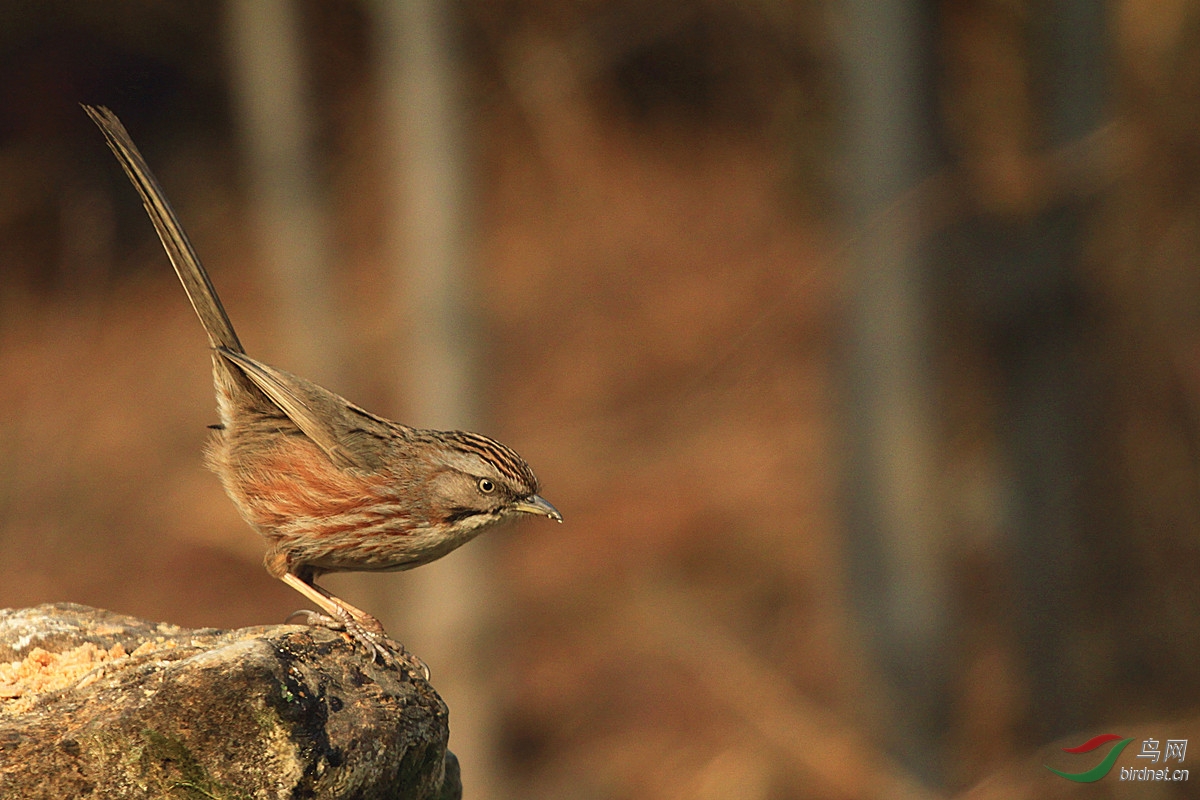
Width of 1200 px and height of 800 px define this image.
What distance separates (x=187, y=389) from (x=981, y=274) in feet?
39.8

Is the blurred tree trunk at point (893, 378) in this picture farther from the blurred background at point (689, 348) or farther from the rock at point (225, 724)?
the rock at point (225, 724)

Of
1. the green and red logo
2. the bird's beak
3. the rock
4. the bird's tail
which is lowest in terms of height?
the green and red logo

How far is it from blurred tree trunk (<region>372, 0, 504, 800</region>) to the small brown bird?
456 centimetres

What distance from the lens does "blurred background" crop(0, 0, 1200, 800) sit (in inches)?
384

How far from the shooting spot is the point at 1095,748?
30.2 ft

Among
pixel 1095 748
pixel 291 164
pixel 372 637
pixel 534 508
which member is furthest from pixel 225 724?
pixel 1095 748

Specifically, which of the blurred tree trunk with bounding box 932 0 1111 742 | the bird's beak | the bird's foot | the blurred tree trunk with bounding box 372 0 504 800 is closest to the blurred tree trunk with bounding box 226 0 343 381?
the blurred tree trunk with bounding box 372 0 504 800

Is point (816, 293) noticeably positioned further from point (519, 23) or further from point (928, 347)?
point (928, 347)

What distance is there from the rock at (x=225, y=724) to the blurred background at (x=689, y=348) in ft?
18.2

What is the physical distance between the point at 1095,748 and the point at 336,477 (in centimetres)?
686

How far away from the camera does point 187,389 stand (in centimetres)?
1823

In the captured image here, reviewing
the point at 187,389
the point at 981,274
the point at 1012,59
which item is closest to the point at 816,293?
the point at 1012,59

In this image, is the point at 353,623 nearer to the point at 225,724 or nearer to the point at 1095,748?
the point at 225,724

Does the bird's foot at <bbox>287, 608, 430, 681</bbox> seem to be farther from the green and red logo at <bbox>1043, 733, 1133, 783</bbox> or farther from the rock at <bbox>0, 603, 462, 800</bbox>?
the green and red logo at <bbox>1043, 733, 1133, 783</bbox>
